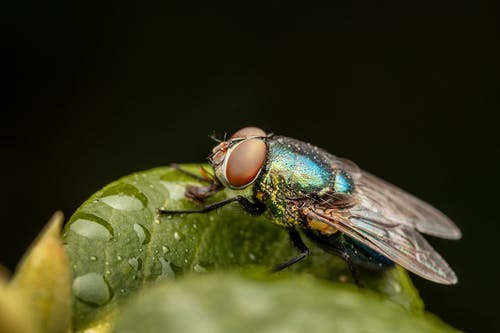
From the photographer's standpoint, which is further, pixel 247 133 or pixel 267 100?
pixel 267 100

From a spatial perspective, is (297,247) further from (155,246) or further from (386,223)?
(155,246)

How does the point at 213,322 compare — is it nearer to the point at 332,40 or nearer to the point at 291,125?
the point at 291,125

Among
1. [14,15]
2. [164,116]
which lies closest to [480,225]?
[164,116]

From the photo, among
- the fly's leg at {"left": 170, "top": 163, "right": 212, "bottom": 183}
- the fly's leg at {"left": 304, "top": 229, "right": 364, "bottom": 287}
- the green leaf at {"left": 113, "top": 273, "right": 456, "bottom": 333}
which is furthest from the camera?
the fly's leg at {"left": 304, "top": 229, "right": 364, "bottom": 287}

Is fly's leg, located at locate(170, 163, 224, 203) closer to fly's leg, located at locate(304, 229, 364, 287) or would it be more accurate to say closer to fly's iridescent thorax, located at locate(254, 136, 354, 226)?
fly's iridescent thorax, located at locate(254, 136, 354, 226)

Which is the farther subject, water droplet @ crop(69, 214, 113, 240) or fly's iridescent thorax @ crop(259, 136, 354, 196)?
fly's iridescent thorax @ crop(259, 136, 354, 196)

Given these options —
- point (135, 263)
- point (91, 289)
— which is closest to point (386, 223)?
point (135, 263)

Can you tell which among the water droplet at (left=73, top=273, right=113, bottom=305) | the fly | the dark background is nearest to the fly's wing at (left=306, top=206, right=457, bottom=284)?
the fly
